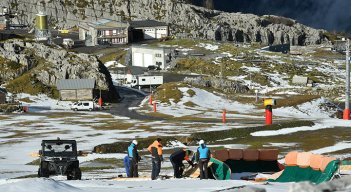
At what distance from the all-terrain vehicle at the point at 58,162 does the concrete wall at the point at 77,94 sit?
94513mm

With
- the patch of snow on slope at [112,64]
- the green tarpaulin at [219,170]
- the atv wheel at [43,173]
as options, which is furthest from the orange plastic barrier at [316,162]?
the patch of snow on slope at [112,64]

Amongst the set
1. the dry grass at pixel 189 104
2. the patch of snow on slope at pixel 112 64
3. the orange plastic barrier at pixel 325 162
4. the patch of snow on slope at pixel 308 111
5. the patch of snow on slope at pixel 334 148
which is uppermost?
the orange plastic barrier at pixel 325 162

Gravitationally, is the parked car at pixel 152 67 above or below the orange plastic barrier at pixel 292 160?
below

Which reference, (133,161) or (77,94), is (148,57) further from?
(133,161)

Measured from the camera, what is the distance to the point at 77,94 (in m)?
128

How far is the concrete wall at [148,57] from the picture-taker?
186 m

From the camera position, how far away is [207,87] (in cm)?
13838

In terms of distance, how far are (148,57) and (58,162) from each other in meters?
159

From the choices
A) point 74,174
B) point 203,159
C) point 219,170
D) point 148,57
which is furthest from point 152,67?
point 203,159

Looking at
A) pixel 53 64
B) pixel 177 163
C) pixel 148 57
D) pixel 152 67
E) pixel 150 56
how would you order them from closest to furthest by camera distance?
pixel 177 163 → pixel 53 64 → pixel 152 67 → pixel 150 56 → pixel 148 57

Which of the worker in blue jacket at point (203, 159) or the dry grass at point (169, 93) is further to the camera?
the dry grass at point (169, 93)

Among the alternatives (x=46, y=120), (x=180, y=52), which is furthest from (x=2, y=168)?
(x=180, y=52)

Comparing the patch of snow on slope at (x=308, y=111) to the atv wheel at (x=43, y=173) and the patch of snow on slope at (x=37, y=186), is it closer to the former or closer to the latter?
the atv wheel at (x=43, y=173)

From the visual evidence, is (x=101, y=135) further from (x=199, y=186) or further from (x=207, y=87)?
(x=207, y=87)
